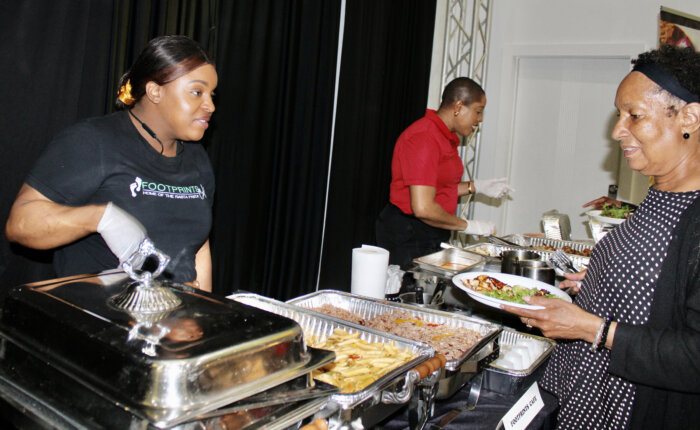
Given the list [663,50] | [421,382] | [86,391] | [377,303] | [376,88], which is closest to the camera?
[86,391]

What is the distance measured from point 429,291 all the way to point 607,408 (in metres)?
0.92

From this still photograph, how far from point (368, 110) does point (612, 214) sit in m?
1.87

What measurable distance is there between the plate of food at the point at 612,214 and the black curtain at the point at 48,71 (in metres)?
2.74

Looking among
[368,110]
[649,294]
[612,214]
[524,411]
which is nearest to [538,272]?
[649,294]

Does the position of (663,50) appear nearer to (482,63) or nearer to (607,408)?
(607,408)

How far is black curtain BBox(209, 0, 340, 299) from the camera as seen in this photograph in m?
2.98

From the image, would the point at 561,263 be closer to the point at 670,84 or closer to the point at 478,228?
the point at 478,228

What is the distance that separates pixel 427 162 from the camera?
120 inches

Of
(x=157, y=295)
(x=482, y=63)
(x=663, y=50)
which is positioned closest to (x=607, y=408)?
(x=663, y=50)

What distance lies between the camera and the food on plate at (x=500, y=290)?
166 centimetres

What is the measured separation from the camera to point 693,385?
120 cm

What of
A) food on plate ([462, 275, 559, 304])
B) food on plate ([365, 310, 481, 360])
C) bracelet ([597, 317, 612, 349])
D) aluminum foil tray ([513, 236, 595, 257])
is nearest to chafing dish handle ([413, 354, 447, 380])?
food on plate ([365, 310, 481, 360])

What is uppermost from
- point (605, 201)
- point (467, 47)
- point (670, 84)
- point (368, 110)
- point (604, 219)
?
point (467, 47)

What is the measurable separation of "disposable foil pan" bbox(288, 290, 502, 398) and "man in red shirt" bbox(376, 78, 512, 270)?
4.52ft
